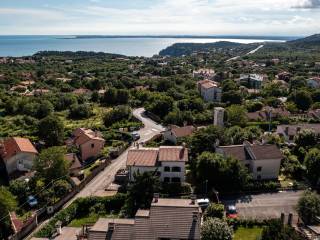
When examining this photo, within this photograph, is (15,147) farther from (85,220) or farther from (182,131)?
(182,131)

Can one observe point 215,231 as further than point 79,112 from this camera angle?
No

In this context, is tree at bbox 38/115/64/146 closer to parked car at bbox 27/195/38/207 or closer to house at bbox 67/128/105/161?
house at bbox 67/128/105/161

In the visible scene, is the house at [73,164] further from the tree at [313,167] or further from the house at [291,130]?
the house at [291,130]

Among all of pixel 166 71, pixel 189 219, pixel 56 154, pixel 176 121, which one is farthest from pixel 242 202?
pixel 166 71

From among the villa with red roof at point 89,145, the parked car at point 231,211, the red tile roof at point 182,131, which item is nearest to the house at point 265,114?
the red tile roof at point 182,131

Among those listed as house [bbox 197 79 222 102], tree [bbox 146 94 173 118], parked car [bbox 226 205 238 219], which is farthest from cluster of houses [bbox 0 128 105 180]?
house [bbox 197 79 222 102]

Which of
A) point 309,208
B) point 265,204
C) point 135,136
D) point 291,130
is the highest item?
point 291,130

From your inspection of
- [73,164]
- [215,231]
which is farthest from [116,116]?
[215,231]
